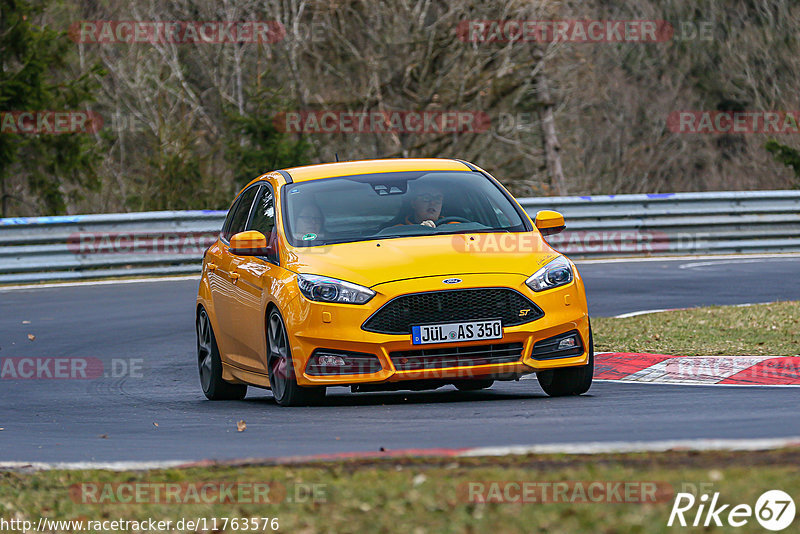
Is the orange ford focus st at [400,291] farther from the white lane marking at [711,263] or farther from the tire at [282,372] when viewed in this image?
the white lane marking at [711,263]

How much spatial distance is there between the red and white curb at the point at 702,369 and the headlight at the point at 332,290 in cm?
282

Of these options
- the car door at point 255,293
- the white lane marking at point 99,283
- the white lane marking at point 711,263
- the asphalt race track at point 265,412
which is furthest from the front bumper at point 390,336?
the white lane marking at point 711,263

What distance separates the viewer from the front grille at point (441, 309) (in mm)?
8602

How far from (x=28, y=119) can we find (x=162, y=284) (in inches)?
347

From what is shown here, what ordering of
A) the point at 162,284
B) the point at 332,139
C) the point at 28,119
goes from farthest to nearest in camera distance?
the point at 332,139, the point at 28,119, the point at 162,284

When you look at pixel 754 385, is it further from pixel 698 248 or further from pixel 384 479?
pixel 698 248

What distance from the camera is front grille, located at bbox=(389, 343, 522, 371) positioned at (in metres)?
8.62

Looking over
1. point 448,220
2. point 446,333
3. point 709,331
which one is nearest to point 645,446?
point 446,333

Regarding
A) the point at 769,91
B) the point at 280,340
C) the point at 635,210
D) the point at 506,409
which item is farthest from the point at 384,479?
the point at 769,91

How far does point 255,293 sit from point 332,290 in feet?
3.59

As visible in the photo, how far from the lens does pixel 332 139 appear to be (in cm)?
3528

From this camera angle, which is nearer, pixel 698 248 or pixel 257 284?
pixel 257 284

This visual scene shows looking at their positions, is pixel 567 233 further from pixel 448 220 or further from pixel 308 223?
pixel 308 223

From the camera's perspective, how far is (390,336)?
8.59m
